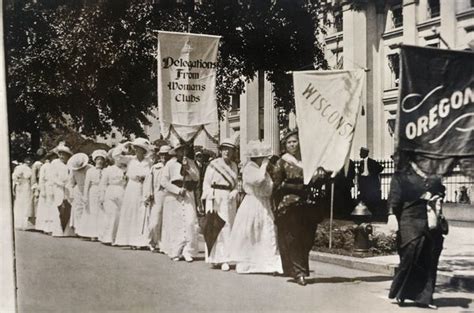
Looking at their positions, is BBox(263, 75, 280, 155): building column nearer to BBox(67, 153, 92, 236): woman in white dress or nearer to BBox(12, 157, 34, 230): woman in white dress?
BBox(67, 153, 92, 236): woman in white dress

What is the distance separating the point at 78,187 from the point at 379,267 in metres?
3.97

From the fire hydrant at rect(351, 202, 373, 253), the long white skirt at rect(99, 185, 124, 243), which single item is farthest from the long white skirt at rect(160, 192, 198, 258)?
the fire hydrant at rect(351, 202, 373, 253)

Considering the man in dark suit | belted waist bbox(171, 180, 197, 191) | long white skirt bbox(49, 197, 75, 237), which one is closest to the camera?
long white skirt bbox(49, 197, 75, 237)

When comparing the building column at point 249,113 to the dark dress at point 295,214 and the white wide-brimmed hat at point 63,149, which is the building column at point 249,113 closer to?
the dark dress at point 295,214

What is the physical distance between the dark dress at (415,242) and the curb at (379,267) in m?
0.98

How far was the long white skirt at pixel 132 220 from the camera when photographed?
9.08 meters

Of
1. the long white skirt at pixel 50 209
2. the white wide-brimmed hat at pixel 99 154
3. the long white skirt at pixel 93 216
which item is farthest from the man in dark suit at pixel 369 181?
the long white skirt at pixel 50 209

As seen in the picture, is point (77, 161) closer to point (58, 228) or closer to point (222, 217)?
point (58, 228)

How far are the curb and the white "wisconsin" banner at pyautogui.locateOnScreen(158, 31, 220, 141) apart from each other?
2.46m

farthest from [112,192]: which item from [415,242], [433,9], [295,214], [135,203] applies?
[433,9]

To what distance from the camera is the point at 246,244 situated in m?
7.76

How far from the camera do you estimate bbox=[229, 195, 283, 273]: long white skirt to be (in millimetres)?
7719

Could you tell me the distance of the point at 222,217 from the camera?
27.3 ft

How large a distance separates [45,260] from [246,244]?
7.21 ft
